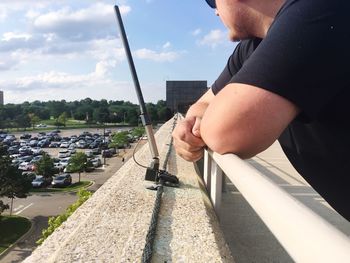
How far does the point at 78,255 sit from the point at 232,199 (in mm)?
2037

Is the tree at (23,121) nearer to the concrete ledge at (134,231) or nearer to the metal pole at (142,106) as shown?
the metal pole at (142,106)

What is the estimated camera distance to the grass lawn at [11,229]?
24.4 meters

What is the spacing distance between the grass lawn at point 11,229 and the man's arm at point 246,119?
2425cm

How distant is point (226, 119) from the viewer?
123 centimetres

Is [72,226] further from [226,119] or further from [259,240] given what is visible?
[226,119]

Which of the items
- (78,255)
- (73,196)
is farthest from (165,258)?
(73,196)

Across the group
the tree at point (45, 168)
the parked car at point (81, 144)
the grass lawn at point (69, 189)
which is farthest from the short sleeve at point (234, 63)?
the parked car at point (81, 144)

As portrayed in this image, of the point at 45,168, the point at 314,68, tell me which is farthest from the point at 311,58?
the point at 45,168

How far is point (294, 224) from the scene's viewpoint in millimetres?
764

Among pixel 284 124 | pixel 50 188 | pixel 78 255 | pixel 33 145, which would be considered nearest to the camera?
pixel 284 124

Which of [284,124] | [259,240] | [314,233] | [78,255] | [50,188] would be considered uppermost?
[284,124]

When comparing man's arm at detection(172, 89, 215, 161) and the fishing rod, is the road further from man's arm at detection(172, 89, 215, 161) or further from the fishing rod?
man's arm at detection(172, 89, 215, 161)

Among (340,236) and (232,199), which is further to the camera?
(232,199)

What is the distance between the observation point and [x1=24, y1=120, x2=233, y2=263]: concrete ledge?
204 centimetres
